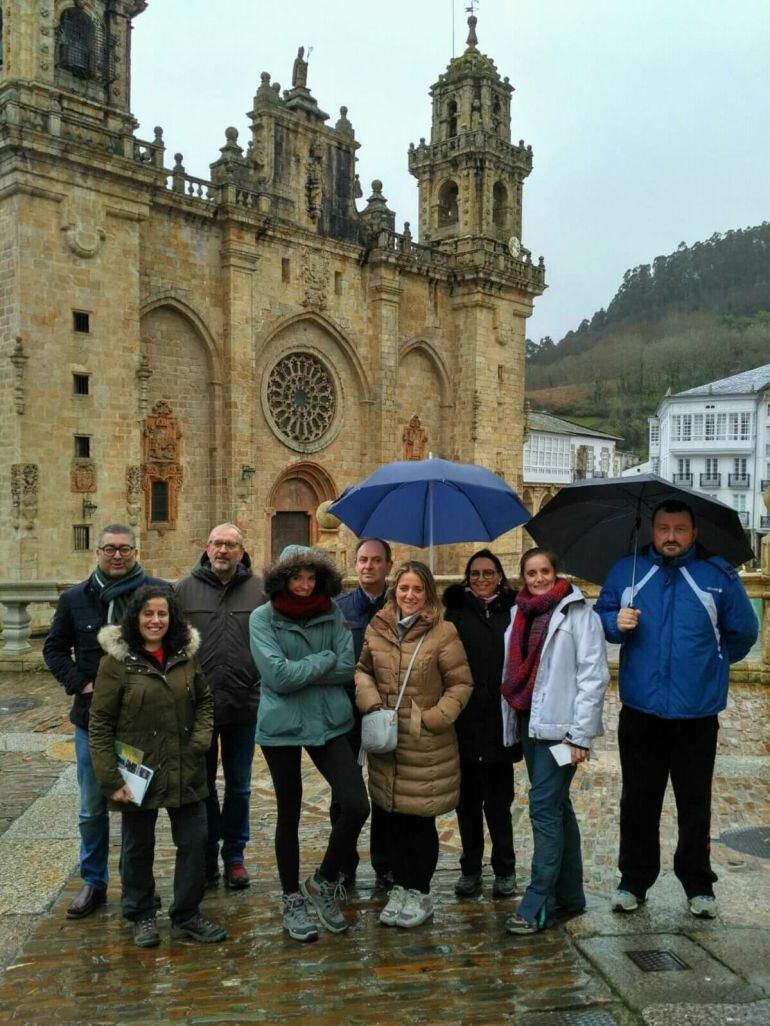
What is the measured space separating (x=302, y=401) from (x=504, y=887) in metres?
21.8

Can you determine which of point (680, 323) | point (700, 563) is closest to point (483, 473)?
point (700, 563)

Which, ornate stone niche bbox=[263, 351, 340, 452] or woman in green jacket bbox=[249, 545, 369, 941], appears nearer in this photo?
woman in green jacket bbox=[249, 545, 369, 941]

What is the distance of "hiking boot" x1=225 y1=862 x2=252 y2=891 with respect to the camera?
4.96m

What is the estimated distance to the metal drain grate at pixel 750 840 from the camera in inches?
224

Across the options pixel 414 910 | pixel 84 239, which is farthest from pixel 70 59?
pixel 414 910

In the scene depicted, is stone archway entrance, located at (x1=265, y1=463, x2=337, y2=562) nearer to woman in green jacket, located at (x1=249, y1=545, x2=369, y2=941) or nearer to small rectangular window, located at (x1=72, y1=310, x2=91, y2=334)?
small rectangular window, located at (x1=72, y1=310, x2=91, y2=334)

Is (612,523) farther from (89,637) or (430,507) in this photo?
(89,637)

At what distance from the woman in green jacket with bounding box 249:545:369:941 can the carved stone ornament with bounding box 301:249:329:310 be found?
2160 centimetres

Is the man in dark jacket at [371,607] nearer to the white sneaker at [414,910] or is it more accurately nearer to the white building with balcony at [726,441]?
the white sneaker at [414,910]

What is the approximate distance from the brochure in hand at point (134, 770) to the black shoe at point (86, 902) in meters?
0.78

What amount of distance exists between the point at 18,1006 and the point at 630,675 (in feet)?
10.4

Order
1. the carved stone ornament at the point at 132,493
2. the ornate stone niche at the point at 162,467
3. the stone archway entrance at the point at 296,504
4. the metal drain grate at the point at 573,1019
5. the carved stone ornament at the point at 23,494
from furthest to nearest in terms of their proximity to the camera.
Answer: the stone archway entrance at the point at 296,504, the ornate stone niche at the point at 162,467, the carved stone ornament at the point at 132,493, the carved stone ornament at the point at 23,494, the metal drain grate at the point at 573,1019

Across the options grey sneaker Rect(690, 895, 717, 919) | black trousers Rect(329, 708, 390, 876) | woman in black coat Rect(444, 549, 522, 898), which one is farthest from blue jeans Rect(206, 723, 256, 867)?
grey sneaker Rect(690, 895, 717, 919)

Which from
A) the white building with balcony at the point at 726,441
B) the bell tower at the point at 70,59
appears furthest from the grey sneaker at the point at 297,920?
the white building with balcony at the point at 726,441
